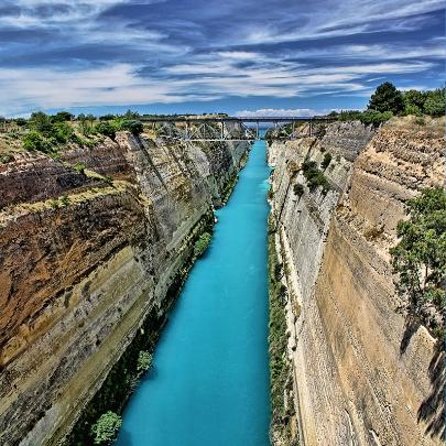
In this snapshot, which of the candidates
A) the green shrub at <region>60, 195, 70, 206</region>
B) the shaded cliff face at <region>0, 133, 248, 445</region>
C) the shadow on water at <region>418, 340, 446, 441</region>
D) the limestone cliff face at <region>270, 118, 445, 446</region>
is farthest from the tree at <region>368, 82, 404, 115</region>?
the shadow on water at <region>418, 340, 446, 441</region>

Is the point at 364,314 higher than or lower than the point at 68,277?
higher

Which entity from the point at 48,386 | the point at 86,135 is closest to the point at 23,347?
the point at 48,386

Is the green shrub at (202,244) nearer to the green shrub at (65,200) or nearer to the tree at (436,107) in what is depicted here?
the green shrub at (65,200)

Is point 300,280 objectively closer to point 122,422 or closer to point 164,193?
point 122,422

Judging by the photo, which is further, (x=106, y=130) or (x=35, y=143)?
(x=106, y=130)

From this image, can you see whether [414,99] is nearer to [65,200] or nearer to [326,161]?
[326,161]

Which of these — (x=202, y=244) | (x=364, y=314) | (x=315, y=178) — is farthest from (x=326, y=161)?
(x=364, y=314)
